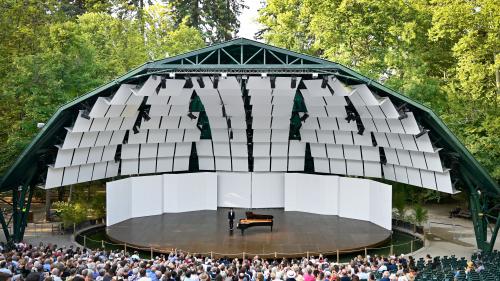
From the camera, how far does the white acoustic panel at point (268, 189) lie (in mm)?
32219

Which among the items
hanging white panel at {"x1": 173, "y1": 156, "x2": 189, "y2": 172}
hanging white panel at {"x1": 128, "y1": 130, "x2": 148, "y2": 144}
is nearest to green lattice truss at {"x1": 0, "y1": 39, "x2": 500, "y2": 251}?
hanging white panel at {"x1": 128, "y1": 130, "x2": 148, "y2": 144}

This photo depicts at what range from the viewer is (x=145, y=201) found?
3012cm

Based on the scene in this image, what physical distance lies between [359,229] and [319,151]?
5.98 metres

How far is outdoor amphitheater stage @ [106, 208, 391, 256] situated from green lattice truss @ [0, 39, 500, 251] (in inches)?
165

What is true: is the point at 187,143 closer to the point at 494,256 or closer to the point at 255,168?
the point at 255,168

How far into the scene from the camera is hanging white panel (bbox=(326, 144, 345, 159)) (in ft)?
98.8

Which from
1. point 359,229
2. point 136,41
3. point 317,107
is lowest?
point 359,229

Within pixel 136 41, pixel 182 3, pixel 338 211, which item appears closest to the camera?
pixel 338 211

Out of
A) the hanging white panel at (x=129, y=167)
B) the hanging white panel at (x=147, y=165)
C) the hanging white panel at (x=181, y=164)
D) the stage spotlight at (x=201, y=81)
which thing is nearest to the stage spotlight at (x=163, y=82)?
the stage spotlight at (x=201, y=81)

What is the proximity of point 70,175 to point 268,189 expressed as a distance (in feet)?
36.8

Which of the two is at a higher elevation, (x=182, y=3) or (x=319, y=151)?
(x=182, y=3)

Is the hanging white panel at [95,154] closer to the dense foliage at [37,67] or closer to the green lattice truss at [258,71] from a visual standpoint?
the dense foliage at [37,67]

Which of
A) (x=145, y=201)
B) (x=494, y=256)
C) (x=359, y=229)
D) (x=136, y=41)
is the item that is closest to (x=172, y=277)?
(x=494, y=256)

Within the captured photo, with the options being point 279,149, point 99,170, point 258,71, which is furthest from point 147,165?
point 258,71
